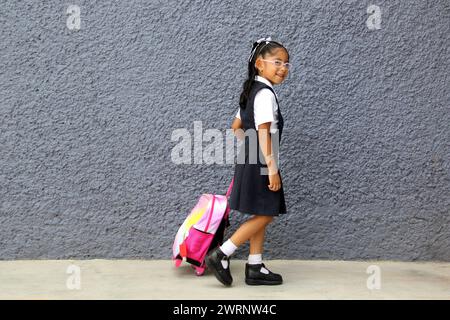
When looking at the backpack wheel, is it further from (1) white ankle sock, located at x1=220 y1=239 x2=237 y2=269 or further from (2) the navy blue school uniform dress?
(2) the navy blue school uniform dress

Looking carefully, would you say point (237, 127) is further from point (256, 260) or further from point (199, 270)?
point (199, 270)

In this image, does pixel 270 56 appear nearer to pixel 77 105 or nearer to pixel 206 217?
pixel 206 217

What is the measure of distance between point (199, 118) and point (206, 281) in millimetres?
1244

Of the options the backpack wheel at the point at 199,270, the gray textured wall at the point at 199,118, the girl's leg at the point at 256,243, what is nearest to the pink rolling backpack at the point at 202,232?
the backpack wheel at the point at 199,270

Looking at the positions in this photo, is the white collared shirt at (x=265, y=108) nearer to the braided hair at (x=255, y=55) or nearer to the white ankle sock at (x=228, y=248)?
the braided hair at (x=255, y=55)

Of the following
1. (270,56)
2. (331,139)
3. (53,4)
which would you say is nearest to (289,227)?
(331,139)

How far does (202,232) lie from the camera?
14.7ft

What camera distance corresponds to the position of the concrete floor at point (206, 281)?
4.13m

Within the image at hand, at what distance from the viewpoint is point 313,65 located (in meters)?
4.99

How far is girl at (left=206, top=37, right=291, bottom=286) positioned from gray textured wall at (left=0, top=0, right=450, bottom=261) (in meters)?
0.66

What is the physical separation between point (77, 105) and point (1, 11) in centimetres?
89

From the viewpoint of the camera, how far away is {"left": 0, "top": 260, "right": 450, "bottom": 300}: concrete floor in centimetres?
413

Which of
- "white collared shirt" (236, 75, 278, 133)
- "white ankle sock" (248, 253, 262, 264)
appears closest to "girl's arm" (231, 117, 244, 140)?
"white collared shirt" (236, 75, 278, 133)

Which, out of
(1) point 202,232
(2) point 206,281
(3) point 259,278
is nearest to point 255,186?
(1) point 202,232
